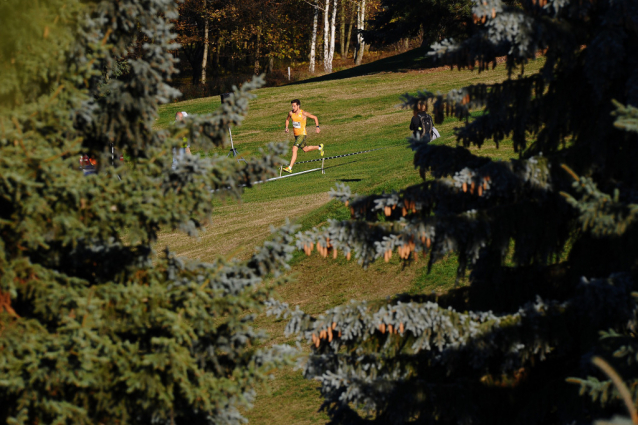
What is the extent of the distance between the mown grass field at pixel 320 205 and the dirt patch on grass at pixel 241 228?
0.03 metres

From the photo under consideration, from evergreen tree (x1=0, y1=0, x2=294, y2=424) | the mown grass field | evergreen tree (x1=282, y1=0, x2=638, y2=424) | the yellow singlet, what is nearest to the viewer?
evergreen tree (x1=0, y1=0, x2=294, y2=424)

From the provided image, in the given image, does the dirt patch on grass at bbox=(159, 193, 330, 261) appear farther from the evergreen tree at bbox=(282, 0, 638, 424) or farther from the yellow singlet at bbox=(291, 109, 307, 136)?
the evergreen tree at bbox=(282, 0, 638, 424)

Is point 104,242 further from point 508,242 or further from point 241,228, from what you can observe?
point 241,228

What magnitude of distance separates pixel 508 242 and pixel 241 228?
9840 millimetres

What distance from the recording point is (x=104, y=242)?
4.55m

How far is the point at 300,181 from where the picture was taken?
19.2 metres

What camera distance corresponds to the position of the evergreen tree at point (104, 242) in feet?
13.2

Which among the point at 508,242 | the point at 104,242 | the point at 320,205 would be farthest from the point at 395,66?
the point at 104,242

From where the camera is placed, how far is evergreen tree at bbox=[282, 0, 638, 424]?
507 centimetres

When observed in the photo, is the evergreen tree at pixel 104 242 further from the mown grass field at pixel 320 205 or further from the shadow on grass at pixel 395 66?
the shadow on grass at pixel 395 66

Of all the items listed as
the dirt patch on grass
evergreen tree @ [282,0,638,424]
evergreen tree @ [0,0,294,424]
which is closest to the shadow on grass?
the dirt patch on grass

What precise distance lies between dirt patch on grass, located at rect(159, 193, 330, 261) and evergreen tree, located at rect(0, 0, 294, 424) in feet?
26.6

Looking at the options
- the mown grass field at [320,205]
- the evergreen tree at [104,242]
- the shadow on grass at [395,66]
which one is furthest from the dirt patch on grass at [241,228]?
the shadow on grass at [395,66]

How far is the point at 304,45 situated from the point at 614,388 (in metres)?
67.4
